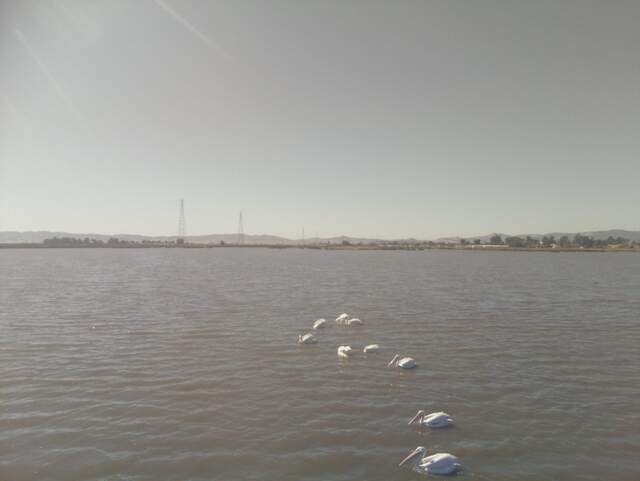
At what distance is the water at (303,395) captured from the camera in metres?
11.3

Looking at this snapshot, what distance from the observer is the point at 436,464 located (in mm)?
10680

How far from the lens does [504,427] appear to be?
13.3m

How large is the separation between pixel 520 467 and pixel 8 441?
15.1 metres

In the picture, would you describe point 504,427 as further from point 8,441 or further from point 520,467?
point 8,441

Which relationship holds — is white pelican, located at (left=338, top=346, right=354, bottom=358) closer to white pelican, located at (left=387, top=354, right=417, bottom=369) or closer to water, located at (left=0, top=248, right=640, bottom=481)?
water, located at (left=0, top=248, right=640, bottom=481)

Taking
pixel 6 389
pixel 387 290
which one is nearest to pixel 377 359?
pixel 6 389

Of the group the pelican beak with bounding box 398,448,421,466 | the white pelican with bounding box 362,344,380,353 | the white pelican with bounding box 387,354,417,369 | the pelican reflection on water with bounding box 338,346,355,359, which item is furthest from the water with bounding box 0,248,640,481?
the pelican reflection on water with bounding box 338,346,355,359

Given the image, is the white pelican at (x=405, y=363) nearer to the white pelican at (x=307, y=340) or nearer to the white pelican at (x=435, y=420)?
the white pelican at (x=435, y=420)

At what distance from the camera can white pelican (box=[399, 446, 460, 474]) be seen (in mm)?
10680

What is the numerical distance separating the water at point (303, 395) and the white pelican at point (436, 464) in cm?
32

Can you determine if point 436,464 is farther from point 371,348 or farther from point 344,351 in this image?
point 371,348

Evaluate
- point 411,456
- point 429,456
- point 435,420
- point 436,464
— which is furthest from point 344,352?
point 436,464

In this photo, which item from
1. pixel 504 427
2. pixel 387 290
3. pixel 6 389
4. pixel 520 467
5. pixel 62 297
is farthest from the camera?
pixel 387 290

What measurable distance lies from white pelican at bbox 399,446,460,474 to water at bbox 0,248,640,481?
1.06ft
